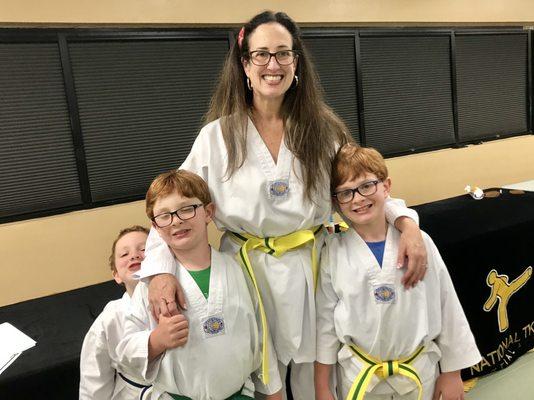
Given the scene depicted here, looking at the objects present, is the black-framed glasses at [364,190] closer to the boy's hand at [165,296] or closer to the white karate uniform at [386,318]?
the white karate uniform at [386,318]

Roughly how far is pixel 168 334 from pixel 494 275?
5.89 ft

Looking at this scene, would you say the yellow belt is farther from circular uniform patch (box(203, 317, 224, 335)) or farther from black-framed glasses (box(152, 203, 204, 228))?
black-framed glasses (box(152, 203, 204, 228))

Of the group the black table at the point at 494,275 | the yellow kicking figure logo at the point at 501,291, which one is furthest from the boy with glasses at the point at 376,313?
the yellow kicking figure logo at the point at 501,291

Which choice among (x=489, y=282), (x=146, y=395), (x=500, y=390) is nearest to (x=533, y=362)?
(x=500, y=390)

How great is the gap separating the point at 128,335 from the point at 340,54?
2.36 m

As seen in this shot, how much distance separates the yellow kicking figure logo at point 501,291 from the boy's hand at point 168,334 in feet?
5.64

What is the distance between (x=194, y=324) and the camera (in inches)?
45.9

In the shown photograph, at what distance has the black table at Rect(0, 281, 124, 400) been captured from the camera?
146 cm

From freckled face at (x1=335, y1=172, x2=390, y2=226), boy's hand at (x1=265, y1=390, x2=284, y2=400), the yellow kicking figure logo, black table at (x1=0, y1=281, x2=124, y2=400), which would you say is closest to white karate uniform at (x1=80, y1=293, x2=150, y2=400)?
black table at (x1=0, y1=281, x2=124, y2=400)

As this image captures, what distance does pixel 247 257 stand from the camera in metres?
1.34

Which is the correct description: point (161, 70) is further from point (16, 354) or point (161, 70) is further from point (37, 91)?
point (16, 354)

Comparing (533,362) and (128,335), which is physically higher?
(128,335)

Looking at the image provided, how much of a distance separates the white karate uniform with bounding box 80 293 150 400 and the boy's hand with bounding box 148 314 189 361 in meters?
0.18

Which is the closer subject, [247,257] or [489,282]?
[247,257]
